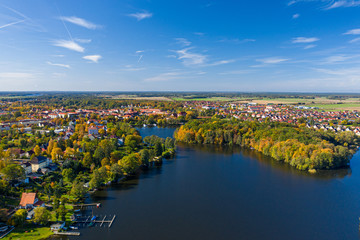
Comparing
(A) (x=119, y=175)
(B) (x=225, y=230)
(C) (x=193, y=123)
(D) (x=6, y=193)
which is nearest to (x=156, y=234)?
(B) (x=225, y=230)

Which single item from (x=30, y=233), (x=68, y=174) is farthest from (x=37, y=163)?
(x=30, y=233)

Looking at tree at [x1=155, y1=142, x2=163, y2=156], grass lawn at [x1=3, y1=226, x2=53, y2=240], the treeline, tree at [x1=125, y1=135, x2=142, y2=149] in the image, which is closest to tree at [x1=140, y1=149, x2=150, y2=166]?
tree at [x1=155, y1=142, x2=163, y2=156]

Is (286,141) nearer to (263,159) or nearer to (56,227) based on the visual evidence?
(263,159)

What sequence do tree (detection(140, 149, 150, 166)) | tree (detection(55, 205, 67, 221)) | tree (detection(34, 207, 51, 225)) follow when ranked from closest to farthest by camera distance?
1. tree (detection(34, 207, 51, 225))
2. tree (detection(55, 205, 67, 221))
3. tree (detection(140, 149, 150, 166))

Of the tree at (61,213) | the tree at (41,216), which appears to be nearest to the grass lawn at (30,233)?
the tree at (41,216)

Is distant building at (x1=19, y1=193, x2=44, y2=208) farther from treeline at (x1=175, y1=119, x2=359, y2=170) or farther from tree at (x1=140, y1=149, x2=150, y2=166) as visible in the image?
treeline at (x1=175, y1=119, x2=359, y2=170)
